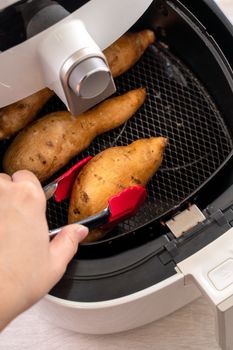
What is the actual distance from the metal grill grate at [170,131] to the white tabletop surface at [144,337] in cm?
17

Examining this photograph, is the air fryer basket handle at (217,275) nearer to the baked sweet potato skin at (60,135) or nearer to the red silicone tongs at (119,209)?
the red silicone tongs at (119,209)

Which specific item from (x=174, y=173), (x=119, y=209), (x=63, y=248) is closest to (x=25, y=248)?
(x=63, y=248)

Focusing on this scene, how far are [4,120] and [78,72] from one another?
0.66 ft

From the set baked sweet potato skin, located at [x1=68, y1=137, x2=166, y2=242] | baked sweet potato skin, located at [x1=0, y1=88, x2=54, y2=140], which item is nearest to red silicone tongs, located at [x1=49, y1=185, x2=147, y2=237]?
baked sweet potato skin, located at [x1=68, y1=137, x2=166, y2=242]

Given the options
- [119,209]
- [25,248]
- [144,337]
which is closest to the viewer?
[25,248]

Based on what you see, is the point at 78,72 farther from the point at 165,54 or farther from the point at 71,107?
the point at 165,54

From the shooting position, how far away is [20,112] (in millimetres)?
649

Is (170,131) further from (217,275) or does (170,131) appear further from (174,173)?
(217,275)

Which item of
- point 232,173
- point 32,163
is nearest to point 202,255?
point 232,173

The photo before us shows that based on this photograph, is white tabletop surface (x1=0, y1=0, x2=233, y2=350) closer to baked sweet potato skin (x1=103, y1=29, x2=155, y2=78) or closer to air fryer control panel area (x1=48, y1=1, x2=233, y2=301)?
air fryer control panel area (x1=48, y1=1, x2=233, y2=301)

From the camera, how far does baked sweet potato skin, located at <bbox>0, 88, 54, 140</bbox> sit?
0.65 metres

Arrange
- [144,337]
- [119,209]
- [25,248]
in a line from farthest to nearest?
1. [144,337]
2. [119,209]
3. [25,248]

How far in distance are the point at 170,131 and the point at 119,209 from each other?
0.15m

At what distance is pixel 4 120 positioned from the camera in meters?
0.65
